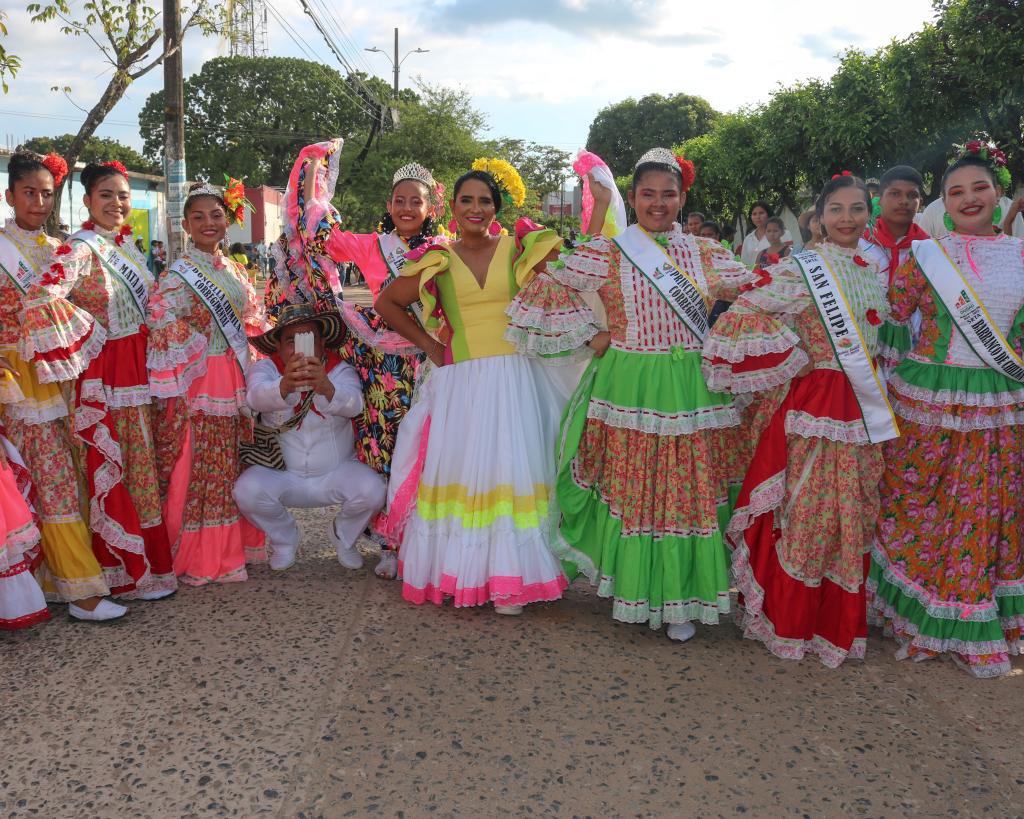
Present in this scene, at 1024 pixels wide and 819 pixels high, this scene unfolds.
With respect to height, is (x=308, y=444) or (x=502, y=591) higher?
(x=308, y=444)

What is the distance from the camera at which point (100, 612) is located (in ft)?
11.7

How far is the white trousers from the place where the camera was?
13.3ft

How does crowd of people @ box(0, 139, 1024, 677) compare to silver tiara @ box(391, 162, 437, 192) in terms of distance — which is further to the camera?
silver tiara @ box(391, 162, 437, 192)

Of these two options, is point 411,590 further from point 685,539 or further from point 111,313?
point 111,313

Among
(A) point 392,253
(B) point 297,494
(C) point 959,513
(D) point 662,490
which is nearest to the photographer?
(C) point 959,513

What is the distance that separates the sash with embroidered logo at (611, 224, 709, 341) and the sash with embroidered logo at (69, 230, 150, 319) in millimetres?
2160

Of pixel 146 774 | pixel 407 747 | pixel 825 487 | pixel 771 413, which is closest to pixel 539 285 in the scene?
pixel 771 413

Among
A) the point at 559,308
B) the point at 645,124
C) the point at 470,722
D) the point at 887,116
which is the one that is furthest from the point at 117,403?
the point at 645,124

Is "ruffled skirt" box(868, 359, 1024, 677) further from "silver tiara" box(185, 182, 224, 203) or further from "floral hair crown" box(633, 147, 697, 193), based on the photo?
"silver tiara" box(185, 182, 224, 203)

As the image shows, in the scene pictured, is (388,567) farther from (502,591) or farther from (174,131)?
(174,131)

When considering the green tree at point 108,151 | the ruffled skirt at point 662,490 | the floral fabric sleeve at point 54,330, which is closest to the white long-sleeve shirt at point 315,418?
the floral fabric sleeve at point 54,330

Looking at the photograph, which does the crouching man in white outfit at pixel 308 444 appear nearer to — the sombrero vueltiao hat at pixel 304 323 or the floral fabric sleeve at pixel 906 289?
→ the sombrero vueltiao hat at pixel 304 323

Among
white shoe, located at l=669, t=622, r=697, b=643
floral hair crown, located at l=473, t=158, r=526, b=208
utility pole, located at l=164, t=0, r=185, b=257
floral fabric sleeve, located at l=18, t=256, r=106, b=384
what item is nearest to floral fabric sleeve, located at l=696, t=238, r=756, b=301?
floral hair crown, located at l=473, t=158, r=526, b=208

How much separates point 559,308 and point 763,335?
83 centimetres
